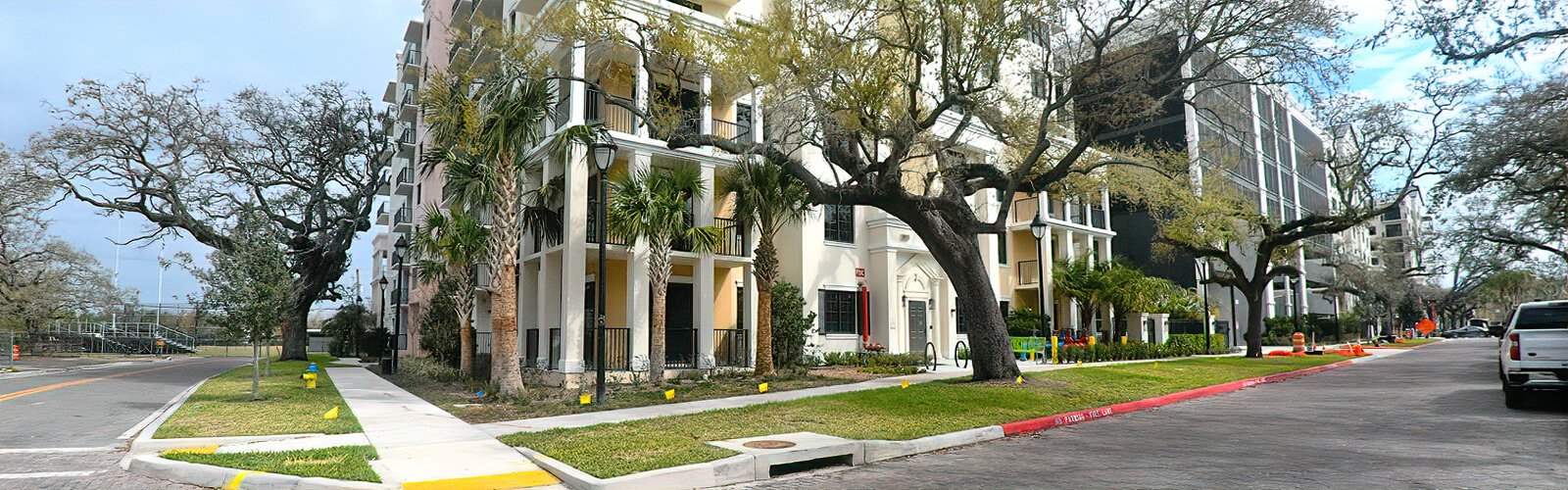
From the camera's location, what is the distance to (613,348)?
826 inches

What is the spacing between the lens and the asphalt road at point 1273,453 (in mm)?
7633

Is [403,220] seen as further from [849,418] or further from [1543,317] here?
[1543,317]

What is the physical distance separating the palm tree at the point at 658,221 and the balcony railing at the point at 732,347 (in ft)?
10.2

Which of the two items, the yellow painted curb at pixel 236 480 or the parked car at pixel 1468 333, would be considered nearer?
the yellow painted curb at pixel 236 480

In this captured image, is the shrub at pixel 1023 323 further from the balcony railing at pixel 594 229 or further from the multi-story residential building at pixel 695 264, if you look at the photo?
the balcony railing at pixel 594 229

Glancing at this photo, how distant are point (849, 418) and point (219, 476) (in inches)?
290

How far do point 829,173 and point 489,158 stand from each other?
12.0 metres

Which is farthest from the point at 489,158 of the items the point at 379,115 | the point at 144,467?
the point at 379,115

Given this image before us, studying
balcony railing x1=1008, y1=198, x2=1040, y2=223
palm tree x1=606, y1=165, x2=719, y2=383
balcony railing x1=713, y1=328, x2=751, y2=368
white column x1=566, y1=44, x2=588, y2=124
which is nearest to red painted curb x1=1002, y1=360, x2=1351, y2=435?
palm tree x1=606, y1=165, x2=719, y2=383

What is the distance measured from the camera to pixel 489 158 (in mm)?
16500

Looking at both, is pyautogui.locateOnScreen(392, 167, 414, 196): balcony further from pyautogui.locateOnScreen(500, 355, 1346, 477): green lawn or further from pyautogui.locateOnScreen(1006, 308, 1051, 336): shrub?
pyautogui.locateOnScreen(500, 355, 1346, 477): green lawn

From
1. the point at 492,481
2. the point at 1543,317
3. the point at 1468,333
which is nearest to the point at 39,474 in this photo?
the point at 492,481

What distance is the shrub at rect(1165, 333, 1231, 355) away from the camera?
1291 inches

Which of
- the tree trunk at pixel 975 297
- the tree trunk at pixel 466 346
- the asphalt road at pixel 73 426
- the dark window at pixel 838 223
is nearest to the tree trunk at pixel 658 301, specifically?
the tree trunk at pixel 975 297
